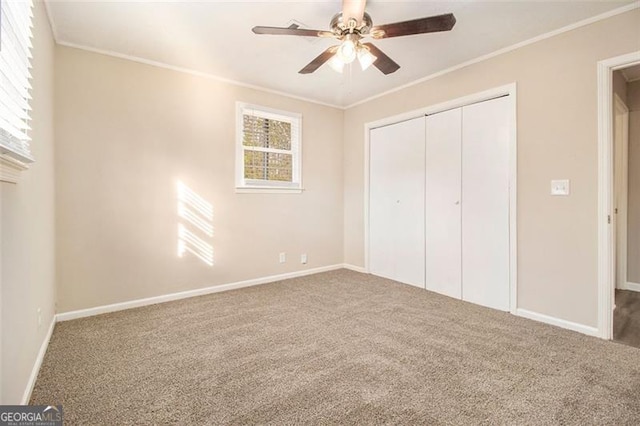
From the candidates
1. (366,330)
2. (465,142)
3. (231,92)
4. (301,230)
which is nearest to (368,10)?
(465,142)

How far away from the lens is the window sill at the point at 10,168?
1.25 meters

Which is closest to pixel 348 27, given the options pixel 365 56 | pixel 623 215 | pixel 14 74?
pixel 365 56

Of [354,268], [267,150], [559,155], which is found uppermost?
[267,150]

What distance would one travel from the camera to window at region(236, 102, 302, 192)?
3926 mm

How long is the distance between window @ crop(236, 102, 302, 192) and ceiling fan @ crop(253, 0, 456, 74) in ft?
5.91

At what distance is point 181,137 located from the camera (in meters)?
3.44

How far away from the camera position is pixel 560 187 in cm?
268

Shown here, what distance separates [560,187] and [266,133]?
3.30m

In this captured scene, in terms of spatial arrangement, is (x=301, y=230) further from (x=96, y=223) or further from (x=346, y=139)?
(x=96, y=223)

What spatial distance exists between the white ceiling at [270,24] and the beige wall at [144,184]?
0.98 ft

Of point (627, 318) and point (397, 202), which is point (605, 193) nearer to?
point (627, 318)

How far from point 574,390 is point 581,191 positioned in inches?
62.9

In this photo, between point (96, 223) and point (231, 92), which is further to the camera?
point (231, 92)

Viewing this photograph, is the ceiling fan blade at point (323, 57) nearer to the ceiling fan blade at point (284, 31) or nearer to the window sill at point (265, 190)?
the ceiling fan blade at point (284, 31)
